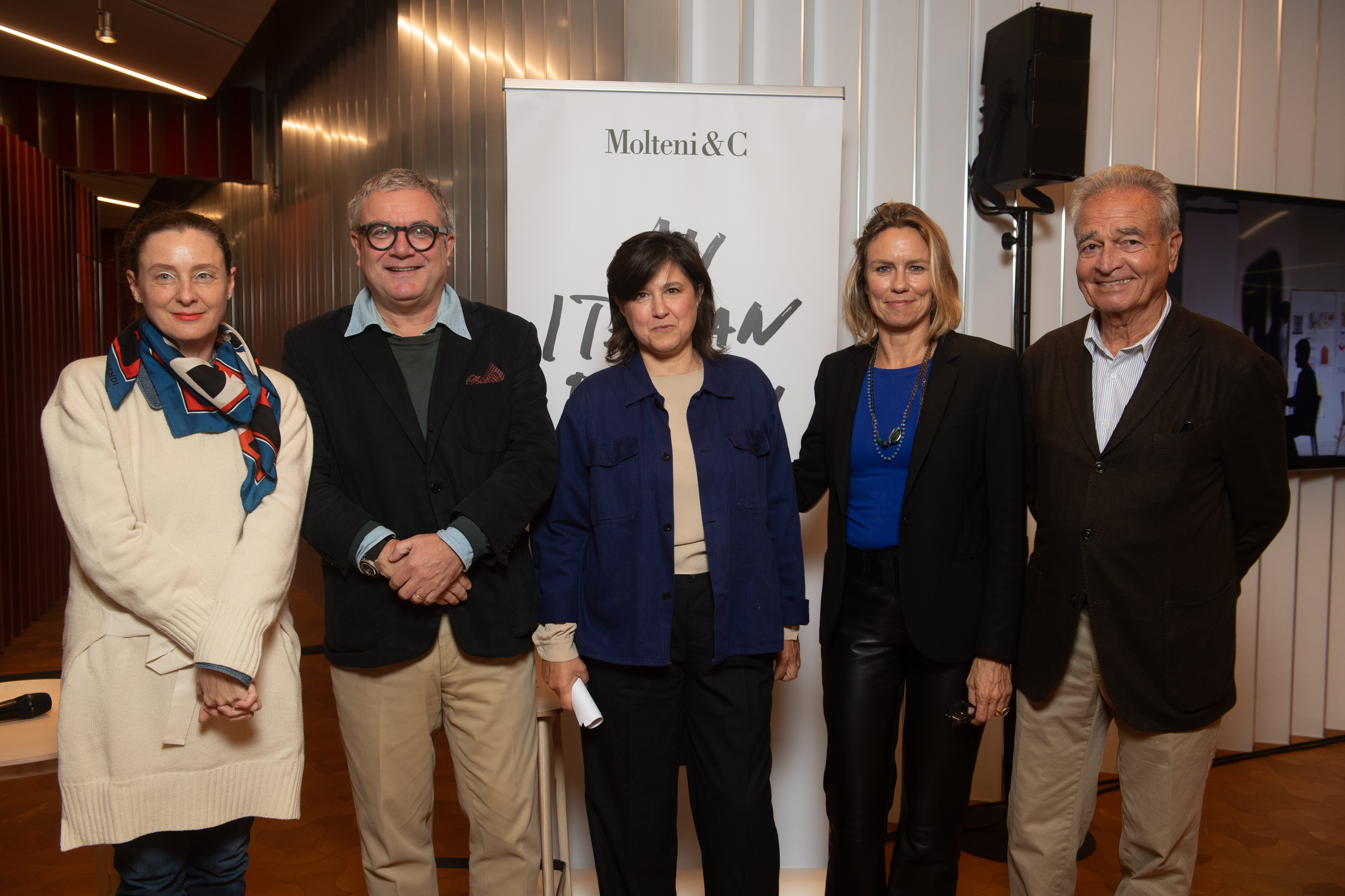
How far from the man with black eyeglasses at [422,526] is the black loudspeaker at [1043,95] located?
1864 millimetres

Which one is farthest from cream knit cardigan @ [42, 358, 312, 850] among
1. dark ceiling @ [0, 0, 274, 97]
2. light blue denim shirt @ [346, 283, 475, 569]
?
dark ceiling @ [0, 0, 274, 97]

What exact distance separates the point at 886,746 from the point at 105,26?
17.7 feet

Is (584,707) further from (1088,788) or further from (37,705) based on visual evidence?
(37,705)

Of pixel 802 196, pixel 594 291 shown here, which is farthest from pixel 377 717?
pixel 802 196

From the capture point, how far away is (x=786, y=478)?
1.95m

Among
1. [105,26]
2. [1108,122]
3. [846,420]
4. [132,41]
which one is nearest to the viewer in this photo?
[846,420]

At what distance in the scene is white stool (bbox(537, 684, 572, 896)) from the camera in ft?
6.59

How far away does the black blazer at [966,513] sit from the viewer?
1.82 metres

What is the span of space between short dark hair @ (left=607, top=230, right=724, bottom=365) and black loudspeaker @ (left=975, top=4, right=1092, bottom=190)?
141 centimetres

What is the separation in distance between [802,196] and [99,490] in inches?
77.7

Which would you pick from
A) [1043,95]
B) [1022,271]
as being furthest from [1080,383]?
[1043,95]

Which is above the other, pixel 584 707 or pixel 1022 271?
pixel 1022 271

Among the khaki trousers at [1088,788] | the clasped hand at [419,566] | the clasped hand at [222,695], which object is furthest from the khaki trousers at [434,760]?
the khaki trousers at [1088,788]

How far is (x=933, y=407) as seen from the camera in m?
1.83
